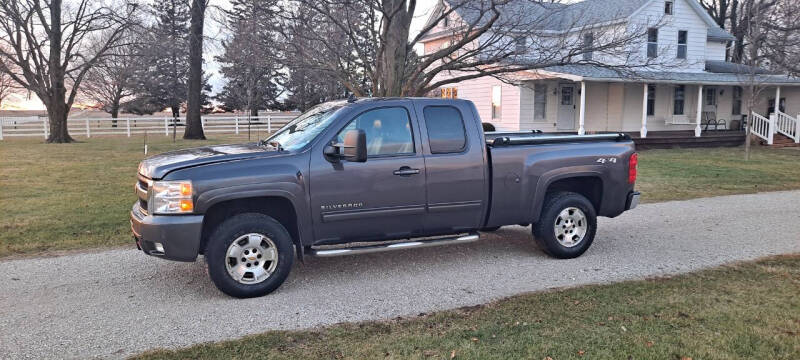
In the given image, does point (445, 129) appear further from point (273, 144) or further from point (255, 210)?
point (255, 210)

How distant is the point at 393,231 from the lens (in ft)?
19.7

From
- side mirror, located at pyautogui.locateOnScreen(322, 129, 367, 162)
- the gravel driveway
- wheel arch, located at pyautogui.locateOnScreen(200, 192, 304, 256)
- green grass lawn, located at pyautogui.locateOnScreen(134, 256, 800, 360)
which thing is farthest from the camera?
wheel arch, located at pyautogui.locateOnScreen(200, 192, 304, 256)

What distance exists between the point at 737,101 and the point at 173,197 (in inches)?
1203

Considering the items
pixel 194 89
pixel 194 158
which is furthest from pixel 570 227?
pixel 194 89

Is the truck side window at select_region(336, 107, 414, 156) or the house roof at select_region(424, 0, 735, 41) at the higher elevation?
the house roof at select_region(424, 0, 735, 41)

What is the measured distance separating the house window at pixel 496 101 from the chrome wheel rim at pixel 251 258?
2180 centimetres

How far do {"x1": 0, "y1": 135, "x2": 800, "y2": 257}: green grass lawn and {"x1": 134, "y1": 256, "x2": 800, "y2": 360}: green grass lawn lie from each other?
4336mm

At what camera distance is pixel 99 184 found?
12.3 metres

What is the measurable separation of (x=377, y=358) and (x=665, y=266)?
157 inches

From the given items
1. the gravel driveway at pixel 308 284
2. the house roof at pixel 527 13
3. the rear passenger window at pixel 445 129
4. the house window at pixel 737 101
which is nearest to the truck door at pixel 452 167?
the rear passenger window at pixel 445 129

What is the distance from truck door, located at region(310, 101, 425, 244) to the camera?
5.63 metres

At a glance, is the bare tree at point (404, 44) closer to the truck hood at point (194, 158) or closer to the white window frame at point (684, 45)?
the truck hood at point (194, 158)

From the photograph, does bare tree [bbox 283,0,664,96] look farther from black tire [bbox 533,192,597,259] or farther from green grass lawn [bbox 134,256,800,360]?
green grass lawn [bbox 134,256,800,360]

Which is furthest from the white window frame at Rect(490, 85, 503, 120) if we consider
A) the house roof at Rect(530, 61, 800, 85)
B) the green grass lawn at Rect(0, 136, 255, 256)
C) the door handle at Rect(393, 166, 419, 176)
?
the door handle at Rect(393, 166, 419, 176)
